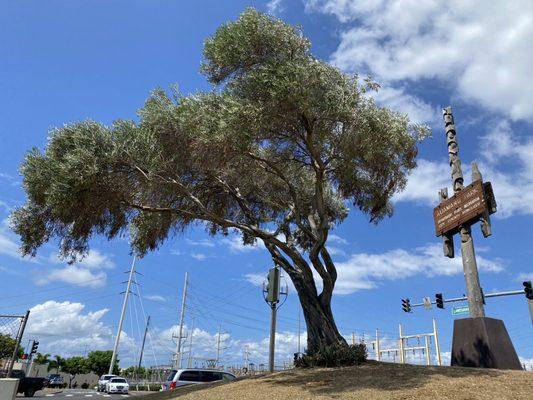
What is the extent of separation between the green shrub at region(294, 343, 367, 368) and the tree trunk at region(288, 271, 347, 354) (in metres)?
0.29

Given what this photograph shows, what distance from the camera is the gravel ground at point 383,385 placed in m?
9.17

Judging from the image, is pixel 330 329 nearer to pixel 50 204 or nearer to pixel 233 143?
pixel 233 143

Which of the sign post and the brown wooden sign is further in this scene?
the brown wooden sign

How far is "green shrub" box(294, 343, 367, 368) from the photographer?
45.2ft

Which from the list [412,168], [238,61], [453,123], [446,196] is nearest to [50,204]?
[238,61]

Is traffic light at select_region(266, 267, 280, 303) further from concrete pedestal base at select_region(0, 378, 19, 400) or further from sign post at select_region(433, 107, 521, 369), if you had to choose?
concrete pedestal base at select_region(0, 378, 19, 400)

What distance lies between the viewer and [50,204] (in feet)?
47.4

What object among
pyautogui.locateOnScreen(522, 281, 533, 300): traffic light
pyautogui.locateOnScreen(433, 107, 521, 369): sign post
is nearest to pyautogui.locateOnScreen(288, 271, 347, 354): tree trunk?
pyautogui.locateOnScreen(433, 107, 521, 369): sign post

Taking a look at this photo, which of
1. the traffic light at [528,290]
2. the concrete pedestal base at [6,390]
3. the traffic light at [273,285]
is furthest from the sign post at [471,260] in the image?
the concrete pedestal base at [6,390]

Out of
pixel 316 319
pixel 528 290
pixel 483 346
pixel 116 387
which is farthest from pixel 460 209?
pixel 116 387

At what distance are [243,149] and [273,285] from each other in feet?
14.3

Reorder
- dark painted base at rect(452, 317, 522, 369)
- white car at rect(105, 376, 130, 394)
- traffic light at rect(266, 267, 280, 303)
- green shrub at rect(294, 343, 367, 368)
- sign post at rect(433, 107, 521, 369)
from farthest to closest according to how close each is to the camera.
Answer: white car at rect(105, 376, 130, 394) → traffic light at rect(266, 267, 280, 303) → green shrub at rect(294, 343, 367, 368) → sign post at rect(433, 107, 521, 369) → dark painted base at rect(452, 317, 522, 369)

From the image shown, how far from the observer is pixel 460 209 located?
49.9 feet

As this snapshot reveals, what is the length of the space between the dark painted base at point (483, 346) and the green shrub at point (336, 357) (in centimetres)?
282
